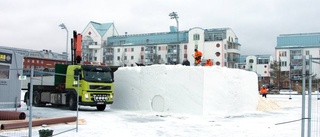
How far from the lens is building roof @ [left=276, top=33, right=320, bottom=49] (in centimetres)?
8900

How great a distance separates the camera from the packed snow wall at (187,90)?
21.0 meters

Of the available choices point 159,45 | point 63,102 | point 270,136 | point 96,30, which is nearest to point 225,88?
point 270,136

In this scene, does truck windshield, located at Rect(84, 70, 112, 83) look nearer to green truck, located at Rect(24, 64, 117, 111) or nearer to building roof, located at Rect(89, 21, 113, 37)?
green truck, located at Rect(24, 64, 117, 111)

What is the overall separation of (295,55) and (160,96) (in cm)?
7589

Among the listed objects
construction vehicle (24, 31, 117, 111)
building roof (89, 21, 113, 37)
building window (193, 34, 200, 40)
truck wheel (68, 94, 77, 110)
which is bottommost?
truck wheel (68, 94, 77, 110)

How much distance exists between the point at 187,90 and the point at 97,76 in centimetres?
560

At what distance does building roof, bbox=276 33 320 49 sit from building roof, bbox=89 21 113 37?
4575 cm

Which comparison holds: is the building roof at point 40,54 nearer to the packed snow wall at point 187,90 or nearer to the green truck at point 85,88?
the green truck at point 85,88

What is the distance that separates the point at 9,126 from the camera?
12633mm

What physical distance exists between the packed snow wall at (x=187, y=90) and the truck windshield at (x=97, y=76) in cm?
197

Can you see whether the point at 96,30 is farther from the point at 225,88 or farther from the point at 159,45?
the point at 225,88

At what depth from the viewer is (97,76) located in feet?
73.3

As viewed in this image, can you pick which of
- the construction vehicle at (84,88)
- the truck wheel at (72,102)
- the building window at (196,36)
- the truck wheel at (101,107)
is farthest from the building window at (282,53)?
the truck wheel at (72,102)

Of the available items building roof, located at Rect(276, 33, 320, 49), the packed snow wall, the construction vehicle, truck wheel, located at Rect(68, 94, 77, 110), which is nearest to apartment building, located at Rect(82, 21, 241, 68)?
building roof, located at Rect(276, 33, 320, 49)
